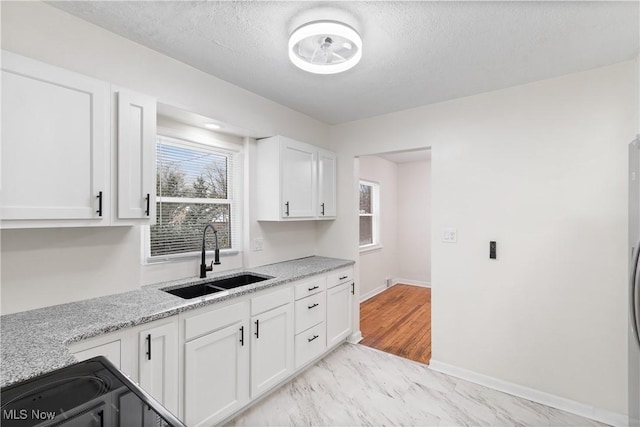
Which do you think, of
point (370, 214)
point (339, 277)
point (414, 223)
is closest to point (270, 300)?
point (339, 277)

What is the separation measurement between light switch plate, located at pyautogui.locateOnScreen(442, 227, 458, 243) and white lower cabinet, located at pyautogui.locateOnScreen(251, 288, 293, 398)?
149 cm

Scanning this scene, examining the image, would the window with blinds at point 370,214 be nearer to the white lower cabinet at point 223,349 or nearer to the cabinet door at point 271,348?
the white lower cabinet at point 223,349

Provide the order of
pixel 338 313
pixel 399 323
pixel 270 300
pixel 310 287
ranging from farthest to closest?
pixel 399 323, pixel 338 313, pixel 310 287, pixel 270 300

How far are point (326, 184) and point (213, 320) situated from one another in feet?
6.22

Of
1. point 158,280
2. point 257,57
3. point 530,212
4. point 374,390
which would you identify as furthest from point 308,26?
point 374,390

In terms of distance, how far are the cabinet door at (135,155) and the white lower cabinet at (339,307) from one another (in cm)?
177

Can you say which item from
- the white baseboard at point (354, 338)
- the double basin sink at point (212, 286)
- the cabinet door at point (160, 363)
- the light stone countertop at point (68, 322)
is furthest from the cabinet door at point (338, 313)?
the cabinet door at point (160, 363)

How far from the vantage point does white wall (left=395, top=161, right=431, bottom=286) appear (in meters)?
5.63

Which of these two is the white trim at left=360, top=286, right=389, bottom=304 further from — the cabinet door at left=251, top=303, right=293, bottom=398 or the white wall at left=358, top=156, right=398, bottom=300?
the cabinet door at left=251, top=303, right=293, bottom=398

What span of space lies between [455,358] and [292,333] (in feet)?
4.93

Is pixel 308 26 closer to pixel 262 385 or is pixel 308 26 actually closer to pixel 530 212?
pixel 530 212

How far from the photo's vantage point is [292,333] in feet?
8.09

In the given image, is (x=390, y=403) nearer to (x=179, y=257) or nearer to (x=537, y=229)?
(x=537, y=229)

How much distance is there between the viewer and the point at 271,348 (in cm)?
228
